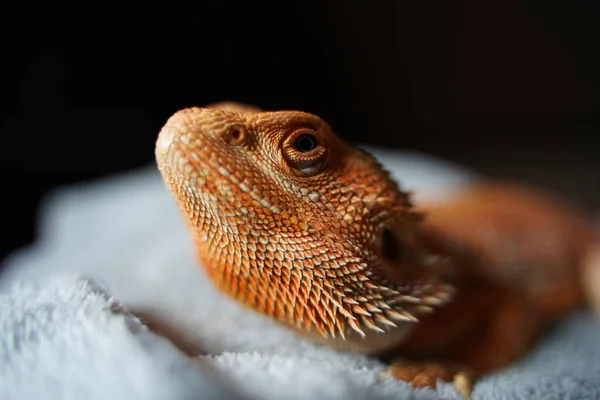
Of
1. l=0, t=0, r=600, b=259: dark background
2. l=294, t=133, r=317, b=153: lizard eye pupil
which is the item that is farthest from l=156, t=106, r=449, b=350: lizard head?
l=0, t=0, r=600, b=259: dark background

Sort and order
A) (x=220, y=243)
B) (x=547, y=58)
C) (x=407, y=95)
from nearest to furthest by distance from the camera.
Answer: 1. (x=220, y=243)
2. (x=407, y=95)
3. (x=547, y=58)

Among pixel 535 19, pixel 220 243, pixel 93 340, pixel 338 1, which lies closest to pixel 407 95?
pixel 338 1

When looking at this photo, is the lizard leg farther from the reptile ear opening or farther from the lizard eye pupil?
the lizard eye pupil

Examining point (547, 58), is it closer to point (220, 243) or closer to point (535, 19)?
point (535, 19)

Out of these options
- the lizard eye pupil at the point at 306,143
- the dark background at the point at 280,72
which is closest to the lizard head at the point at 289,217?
the lizard eye pupil at the point at 306,143

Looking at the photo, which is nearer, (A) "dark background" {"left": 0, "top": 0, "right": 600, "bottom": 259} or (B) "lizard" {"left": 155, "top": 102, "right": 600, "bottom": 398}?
(B) "lizard" {"left": 155, "top": 102, "right": 600, "bottom": 398}

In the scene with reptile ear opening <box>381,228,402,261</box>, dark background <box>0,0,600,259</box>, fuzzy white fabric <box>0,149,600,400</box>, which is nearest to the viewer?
fuzzy white fabric <box>0,149,600,400</box>

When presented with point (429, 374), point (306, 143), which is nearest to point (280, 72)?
point (306, 143)
